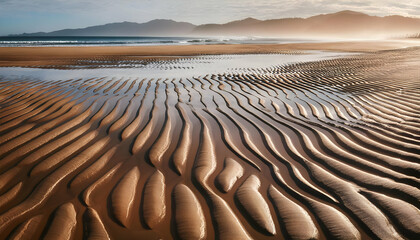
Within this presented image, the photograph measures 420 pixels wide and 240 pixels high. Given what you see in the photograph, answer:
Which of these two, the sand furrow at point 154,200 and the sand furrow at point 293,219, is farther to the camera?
the sand furrow at point 154,200

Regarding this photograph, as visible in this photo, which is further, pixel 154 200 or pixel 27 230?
pixel 154 200

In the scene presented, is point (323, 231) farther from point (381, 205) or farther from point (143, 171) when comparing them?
point (143, 171)

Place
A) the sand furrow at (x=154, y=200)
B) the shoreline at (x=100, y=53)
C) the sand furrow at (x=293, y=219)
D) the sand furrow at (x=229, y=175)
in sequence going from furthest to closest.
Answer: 1. the shoreline at (x=100, y=53)
2. the sand furrow at (x=229, y=175)
3. the sand furrow at (x=154, y=200)
4. the sand furrow at (x=293, y=219)

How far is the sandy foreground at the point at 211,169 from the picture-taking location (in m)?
1.78

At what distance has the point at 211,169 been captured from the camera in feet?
8.38

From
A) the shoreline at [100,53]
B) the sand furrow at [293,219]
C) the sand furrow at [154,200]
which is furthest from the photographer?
the shoreline at [100,53]

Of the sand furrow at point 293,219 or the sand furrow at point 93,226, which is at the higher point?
the sand furrow at point 293,219

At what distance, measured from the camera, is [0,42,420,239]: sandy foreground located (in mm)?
1783

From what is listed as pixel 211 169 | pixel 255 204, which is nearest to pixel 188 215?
pixel 255 204

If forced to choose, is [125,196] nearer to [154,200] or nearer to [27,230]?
[154,200]

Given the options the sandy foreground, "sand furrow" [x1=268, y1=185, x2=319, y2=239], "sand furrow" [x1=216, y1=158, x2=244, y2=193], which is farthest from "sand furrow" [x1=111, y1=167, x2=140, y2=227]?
"sand furrow" [x1=268, y1=185, x2=319, y2=239]

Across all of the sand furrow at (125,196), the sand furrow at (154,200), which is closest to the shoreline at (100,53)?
the sand furrow at (125,196)

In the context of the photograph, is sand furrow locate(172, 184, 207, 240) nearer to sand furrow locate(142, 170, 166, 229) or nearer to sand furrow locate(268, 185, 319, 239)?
sand furrow locate(142, 170, 166, 229)

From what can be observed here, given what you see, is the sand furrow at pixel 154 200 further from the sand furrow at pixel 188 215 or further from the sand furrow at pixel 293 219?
the sand furrow at pixel 293 219
